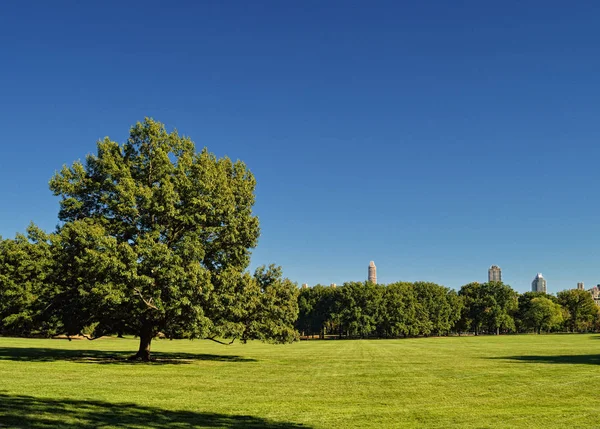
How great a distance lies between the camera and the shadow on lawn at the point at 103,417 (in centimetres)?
1390

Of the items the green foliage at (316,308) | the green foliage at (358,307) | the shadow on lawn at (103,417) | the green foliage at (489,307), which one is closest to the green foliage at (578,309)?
the green foliage at (489,307)

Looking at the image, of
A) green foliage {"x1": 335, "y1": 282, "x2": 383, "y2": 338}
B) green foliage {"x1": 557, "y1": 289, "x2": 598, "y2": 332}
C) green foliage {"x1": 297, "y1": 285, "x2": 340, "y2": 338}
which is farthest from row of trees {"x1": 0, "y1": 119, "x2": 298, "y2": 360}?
green foliage {"x1": 557, "y1": 289, "x2": 598, "y2": 332}

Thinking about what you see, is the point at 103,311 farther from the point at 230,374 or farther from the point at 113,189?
the point at 230,374

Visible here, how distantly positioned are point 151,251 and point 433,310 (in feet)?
421

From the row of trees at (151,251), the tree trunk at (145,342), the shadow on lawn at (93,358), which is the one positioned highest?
the row of trees at (151,251)

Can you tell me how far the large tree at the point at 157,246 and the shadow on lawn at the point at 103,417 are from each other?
14.9m

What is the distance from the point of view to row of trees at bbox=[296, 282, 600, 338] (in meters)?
138

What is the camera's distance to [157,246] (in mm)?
32719

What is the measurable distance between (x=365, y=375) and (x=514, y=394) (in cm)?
1010

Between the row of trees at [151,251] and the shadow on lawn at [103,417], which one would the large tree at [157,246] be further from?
the shadow on lawn at [103,417]

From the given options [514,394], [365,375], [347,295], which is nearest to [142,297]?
[365,375]

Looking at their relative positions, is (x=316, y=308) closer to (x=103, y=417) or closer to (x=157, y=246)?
(x=157, y=246)

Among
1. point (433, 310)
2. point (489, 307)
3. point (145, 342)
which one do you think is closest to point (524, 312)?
point (489, 307)

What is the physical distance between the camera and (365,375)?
30016 mm
